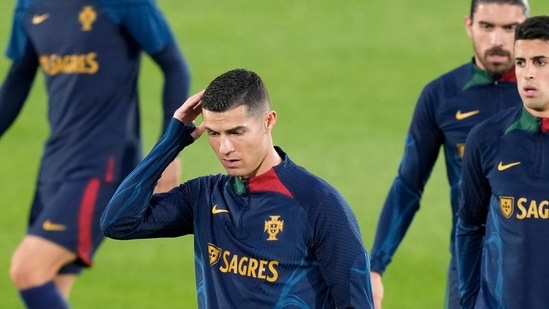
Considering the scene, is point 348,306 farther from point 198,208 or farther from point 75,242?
point 75,242

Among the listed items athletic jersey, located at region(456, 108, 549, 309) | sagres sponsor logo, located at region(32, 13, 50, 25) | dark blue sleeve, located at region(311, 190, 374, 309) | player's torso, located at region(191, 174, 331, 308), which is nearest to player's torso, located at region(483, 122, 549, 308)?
athletic jersey, located at region(456, 108, 549, 309)

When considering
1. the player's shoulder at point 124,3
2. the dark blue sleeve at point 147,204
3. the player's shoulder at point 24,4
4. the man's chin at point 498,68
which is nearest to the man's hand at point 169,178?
the player's shoulder at point 124,3

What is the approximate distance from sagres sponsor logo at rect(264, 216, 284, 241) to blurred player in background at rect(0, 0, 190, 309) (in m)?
2.40

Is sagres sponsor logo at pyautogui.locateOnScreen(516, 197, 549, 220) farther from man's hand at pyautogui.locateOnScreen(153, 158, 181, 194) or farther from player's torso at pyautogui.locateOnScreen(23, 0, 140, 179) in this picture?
player's torso at pyautogui.locateOnScreen(23, 0, 140, 179)

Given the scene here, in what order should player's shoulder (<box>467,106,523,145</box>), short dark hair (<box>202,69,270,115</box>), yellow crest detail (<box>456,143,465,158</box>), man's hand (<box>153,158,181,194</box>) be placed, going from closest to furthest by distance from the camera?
short dark hair (<box>202,69,270,115</box>), player's shoulder (<box>467,106,523,145</box>), yellow crest detail (<box>456,143,465,158</box>), man's hand (<box>153,158,181,194</box>)

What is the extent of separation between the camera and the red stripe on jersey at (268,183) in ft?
17.9

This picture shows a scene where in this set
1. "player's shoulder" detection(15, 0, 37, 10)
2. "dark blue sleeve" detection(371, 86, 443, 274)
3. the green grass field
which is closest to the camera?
"dark blue sleeve" detection(371, 86, 443, 274)

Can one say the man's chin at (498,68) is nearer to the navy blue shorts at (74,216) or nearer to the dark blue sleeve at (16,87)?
the navy blue shorts at (74,216)

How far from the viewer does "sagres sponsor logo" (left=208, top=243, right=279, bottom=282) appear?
17.5 ft

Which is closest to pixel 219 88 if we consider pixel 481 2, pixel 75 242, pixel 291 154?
pixel 481 2

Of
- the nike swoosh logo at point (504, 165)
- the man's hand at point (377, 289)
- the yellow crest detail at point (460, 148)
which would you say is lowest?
the man's hand at point (377, 289)

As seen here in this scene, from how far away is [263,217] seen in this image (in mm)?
5434

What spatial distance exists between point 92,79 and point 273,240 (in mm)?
2772

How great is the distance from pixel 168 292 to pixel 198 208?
4.63 m
